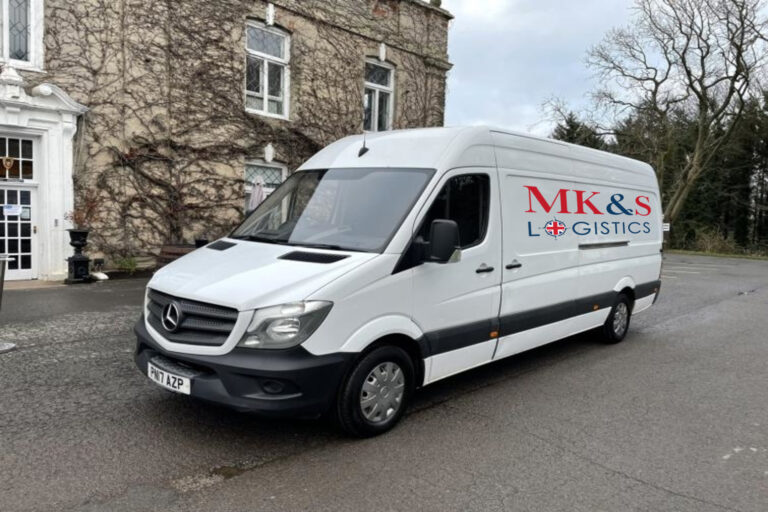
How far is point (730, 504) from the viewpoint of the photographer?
3.37 meters

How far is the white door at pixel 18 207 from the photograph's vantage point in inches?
440

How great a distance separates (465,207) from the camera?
4801 millimetres

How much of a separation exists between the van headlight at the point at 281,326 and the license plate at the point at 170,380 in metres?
0.52

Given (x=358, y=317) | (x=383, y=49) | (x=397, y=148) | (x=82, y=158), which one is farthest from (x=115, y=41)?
(x=358, y=317)

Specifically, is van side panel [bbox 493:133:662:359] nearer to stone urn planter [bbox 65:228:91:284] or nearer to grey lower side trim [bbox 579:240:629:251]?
grey lower side trim [bbox 579:240:629:251]

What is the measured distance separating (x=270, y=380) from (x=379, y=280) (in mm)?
996

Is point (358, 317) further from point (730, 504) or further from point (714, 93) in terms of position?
point (714, 93)

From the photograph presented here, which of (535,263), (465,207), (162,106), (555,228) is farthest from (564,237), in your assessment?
(162,106)

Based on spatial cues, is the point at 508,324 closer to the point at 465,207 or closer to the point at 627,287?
the point at 465,207

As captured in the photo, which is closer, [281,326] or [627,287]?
[281,326]

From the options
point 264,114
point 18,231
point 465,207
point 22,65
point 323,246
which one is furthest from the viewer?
point 264,114

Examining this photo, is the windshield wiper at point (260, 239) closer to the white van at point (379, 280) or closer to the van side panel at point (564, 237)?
the white van at point (379, 280)

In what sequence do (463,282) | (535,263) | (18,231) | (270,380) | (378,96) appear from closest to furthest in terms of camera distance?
(270,380) < (463,282) < (535,263) < (18,231) < (378,96)

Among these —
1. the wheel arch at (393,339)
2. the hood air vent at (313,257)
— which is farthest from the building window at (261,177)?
the wheel arch at (393,339)
